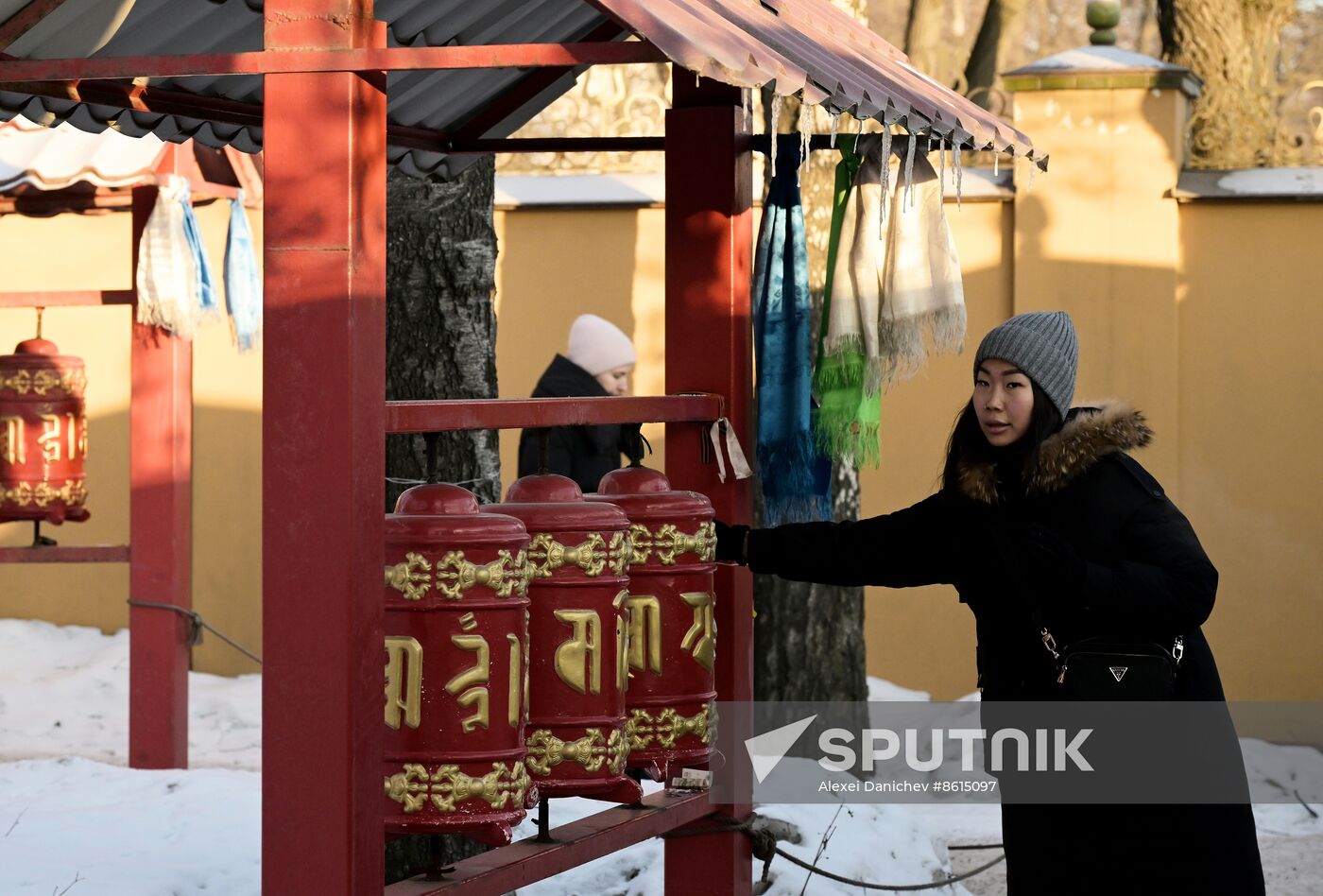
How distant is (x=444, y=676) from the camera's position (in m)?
2.71

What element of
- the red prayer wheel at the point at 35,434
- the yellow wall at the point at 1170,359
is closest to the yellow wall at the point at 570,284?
the yellow wall at the point at 1170,359

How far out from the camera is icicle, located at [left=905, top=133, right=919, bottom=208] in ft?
10.7

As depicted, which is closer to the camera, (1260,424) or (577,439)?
(577,439)

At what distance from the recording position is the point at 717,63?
2.52 meters

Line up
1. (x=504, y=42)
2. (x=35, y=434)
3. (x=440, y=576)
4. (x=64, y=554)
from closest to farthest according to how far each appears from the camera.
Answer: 1. (x=440, y=576)
2. (x=504, y=42)
3. (x=64, y=554)
4. (x=35, y=434)

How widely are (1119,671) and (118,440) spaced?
6.34 meters

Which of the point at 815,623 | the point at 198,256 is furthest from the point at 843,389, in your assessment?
the point at 198,256

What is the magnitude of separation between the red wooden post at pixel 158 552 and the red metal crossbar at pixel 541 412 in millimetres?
3075

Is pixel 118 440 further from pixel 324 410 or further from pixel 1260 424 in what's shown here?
pixel 324 410

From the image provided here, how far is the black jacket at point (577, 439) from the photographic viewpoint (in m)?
6.00

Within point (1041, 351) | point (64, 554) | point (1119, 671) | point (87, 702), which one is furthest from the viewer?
point (87, 702)

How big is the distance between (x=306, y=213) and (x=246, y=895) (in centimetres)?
218

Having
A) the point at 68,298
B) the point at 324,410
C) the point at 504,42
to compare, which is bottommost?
the point at 324,410

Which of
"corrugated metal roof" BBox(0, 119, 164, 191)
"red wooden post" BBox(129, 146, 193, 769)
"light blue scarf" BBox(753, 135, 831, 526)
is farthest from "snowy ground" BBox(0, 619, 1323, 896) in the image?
"corrugated metal roof" BBox(0, 119, 164, 191)
